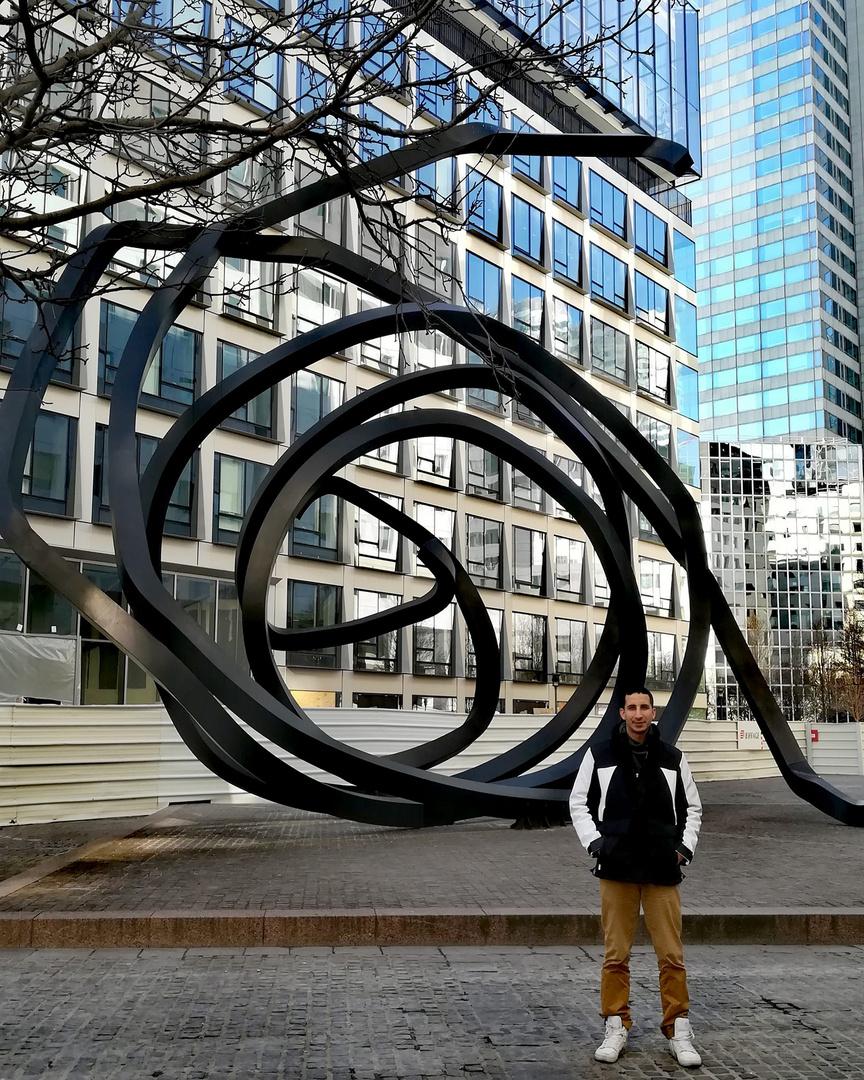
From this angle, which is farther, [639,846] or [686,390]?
[686,390]

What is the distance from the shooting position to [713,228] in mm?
108562

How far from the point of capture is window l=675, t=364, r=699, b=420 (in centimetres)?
4969

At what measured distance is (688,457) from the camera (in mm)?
49594

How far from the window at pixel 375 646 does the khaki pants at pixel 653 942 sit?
95.6ft

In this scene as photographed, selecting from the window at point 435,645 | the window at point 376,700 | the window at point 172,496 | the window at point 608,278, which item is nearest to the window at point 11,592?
the window at point 172,496

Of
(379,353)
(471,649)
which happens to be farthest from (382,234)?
(471,649)

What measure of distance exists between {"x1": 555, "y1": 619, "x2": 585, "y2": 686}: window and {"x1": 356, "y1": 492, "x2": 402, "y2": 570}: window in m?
8.58

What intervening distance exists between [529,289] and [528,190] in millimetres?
3729

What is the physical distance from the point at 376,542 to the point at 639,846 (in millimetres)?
30771

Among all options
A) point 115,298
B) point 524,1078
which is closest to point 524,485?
point 115,298

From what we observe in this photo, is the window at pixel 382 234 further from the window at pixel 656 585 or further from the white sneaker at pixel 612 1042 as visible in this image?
the window at pixel 656 585

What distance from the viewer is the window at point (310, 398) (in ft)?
111

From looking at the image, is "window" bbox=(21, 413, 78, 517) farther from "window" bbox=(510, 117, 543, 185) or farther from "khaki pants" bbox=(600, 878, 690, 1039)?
"khaki pants" bbox=(600, 878, 690, 1039)

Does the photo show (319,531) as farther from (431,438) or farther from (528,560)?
(528,560)
